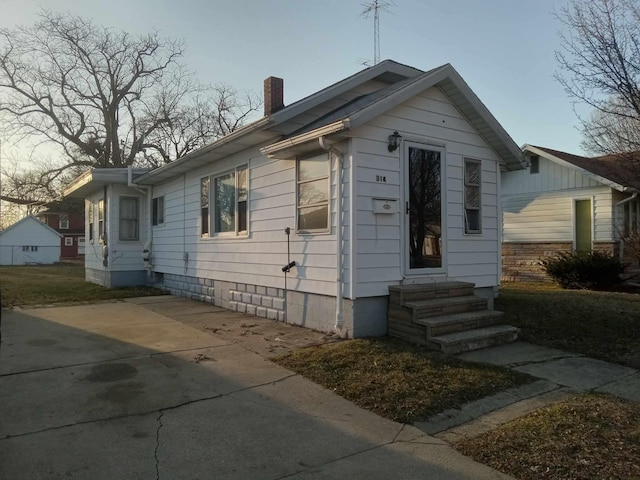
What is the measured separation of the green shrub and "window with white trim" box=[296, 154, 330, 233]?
9.20 metres

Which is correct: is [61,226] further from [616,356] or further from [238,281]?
[616,356]

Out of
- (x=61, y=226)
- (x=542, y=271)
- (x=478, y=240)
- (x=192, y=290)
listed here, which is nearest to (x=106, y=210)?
(x=192, y=290)

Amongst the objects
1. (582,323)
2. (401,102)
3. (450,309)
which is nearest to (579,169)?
(582,323)

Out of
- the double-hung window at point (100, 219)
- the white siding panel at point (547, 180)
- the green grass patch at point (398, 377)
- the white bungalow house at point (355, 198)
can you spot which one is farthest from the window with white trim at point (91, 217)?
the white siding panel at point (547, 180)

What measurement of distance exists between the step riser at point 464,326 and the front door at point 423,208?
113 cm

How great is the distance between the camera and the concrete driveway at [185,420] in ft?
10.7

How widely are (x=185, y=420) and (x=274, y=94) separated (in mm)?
6200

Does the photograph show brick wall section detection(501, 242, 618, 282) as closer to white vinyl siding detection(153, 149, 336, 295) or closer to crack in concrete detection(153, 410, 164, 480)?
white vinyl siding detection(153, 149, 336, 295)

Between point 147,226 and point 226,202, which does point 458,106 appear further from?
point 147,226

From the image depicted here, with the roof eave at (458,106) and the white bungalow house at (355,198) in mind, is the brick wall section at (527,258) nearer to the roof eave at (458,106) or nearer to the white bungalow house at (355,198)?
the roof eave at (458,106)

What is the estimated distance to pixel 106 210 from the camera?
47.5 feet

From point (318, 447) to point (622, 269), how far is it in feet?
41.7

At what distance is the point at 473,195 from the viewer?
27.5 ft

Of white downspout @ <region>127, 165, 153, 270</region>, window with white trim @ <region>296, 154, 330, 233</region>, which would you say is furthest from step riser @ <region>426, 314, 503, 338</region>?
white downspout @ <region>127, 165, 153, 270</region>
